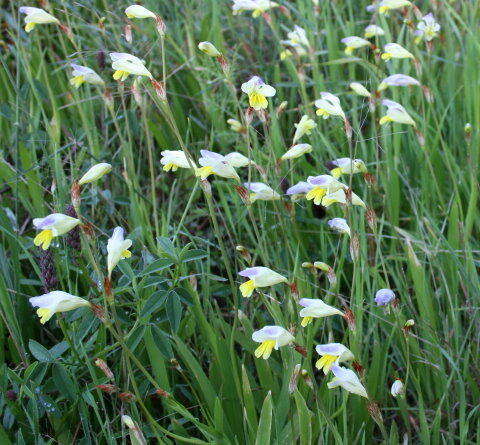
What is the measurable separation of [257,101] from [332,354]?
0.60 m

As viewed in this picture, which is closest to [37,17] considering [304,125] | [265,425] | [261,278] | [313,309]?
[304,125]

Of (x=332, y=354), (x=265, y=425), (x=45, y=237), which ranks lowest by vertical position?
(x=265, y=425)

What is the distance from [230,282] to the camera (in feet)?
5.46

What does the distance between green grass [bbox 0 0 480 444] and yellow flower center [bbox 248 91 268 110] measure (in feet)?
0.20

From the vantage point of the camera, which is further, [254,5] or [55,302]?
[254,5]

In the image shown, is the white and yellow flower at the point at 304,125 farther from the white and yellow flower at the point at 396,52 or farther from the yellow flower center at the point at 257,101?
the white and yellow flower at the point at 396,52

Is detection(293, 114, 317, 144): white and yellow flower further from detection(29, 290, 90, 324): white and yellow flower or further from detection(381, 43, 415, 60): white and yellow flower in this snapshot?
detection(29, 290, 90, 324): white and yellow flower

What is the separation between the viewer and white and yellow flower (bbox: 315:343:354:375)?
4.72 feet

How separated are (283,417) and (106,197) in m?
0.93

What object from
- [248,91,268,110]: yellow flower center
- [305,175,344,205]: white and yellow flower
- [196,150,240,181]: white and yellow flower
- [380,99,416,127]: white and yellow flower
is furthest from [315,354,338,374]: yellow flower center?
[380,99,416,127]: white and yellow flower

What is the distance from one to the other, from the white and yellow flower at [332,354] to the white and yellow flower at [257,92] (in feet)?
1.84

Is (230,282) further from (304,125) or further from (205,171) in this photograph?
(304,125)

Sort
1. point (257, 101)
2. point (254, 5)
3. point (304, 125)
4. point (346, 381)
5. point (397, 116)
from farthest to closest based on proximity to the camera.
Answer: point (254, 5), point (397, 116), point (304, 125), point (257, 101), point (346, 381)

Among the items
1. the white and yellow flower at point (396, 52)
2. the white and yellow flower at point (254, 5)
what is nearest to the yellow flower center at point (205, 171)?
the white and yellow flower at point (396, 52)
